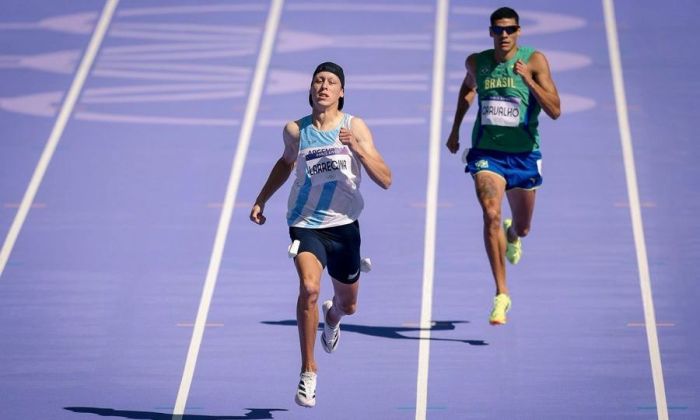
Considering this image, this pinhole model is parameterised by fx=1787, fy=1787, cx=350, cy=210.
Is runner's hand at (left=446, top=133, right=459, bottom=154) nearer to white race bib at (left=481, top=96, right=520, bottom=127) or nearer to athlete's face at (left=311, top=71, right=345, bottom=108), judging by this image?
white race bib at (left=481, top=96, right=520, bottom=127)

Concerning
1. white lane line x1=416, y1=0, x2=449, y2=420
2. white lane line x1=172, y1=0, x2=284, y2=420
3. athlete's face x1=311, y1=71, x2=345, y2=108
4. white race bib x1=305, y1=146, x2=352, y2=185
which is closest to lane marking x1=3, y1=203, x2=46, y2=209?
white lane line x1=172, y1=0, x2=284, y2=420

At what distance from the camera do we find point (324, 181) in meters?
10.3

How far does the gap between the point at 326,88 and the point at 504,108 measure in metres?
2.13

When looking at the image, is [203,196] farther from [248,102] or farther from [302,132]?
[302,132]

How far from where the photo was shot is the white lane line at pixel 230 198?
37.6 feet

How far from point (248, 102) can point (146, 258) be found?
3.96 metres

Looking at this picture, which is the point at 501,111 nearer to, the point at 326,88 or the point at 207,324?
Answer: the point at 326,88

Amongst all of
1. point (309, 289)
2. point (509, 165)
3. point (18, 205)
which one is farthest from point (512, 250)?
point (18, 205)

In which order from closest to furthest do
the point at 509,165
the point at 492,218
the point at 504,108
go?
the point at 492,218 → the point at 504,108 → the point at 509,165

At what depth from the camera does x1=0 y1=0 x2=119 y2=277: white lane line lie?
14242 millimetres

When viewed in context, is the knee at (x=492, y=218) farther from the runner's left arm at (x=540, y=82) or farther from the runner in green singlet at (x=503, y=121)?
the runner's left arm at (x=540, y=82)

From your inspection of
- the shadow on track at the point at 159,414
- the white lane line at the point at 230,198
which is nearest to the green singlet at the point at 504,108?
the white lane line at the point at 230,198

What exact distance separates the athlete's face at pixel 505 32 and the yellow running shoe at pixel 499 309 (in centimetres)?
164

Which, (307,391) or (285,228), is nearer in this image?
(307,391)
